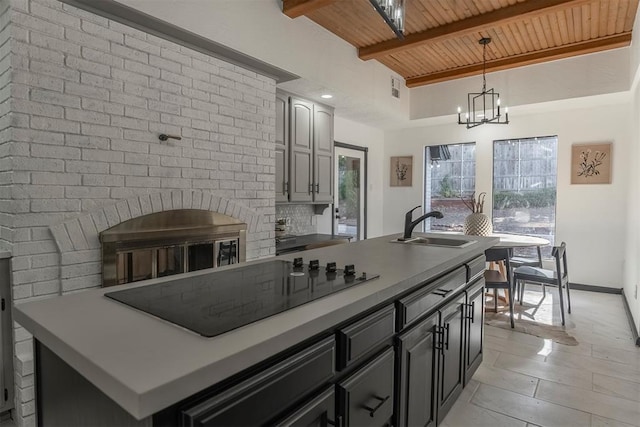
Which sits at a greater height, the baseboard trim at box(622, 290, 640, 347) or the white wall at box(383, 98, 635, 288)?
the white wall at box(383, 98, 635, 288)

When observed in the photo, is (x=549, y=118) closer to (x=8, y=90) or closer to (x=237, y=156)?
(x=237, y=156)

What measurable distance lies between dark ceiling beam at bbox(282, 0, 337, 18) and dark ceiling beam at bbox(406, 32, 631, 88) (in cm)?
274

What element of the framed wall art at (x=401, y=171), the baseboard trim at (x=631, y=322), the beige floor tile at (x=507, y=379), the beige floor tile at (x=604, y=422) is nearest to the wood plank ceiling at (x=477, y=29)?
the framed wall art at (x=401, y=171)

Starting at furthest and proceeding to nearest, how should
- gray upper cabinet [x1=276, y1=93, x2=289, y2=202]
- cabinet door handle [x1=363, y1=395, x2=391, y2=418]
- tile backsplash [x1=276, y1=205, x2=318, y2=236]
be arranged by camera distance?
tile backsplash [x1=276, y1=205, x2=318, y2=236], gray upper cabinet [x1=276, y1=93, x2=289, y2=202], cabinet door handle [x1=363, y1=395, x2=391, y2=418]

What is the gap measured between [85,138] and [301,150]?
2.33m

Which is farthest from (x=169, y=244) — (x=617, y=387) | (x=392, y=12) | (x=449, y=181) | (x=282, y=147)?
(x=449, y=181)

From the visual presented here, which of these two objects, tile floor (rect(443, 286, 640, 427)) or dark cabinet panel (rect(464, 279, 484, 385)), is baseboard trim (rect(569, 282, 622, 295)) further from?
dark cabinet panel (rect(464, 279, 484, 385))

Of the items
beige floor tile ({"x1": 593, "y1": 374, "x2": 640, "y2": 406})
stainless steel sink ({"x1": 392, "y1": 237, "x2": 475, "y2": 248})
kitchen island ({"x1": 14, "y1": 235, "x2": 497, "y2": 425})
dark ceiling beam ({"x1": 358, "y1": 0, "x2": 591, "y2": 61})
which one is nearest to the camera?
kitchen island ({"x1": 14, "y1": 235, "x2": 497, "y2": 425})

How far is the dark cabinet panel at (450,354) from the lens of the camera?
1.83m

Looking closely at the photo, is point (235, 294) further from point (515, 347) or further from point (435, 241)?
point (515, 347)

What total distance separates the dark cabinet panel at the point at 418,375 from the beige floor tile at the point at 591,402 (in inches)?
39.8

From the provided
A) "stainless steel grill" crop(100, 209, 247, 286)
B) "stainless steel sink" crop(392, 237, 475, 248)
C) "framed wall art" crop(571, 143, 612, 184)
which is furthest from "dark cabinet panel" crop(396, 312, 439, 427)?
"framed wall art" crop(571, 143, 612, 184)

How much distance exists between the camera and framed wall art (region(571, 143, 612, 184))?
192 inches

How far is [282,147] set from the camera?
13.1ft
